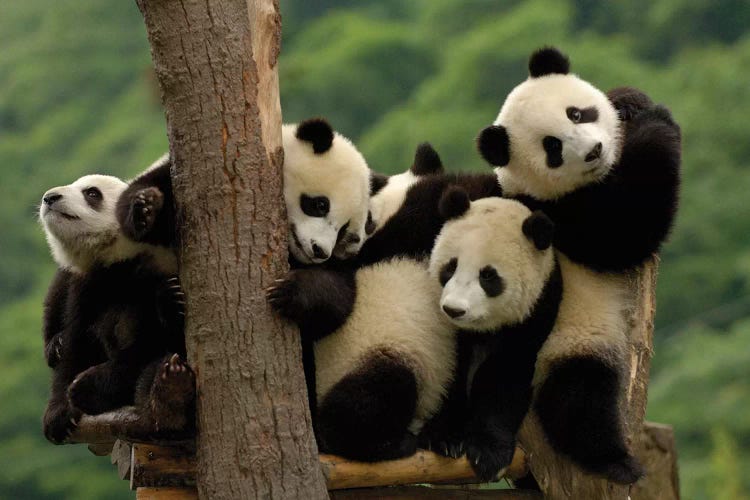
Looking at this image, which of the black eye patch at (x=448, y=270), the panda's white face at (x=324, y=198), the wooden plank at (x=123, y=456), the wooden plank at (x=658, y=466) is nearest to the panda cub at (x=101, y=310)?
the wooden plank at (x=123, y=456)

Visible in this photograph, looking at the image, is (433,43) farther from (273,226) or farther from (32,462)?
(273,226)

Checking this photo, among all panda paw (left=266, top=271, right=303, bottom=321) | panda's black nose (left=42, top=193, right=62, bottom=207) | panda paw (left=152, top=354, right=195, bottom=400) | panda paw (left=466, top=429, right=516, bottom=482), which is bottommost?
panda paw (left=466, top=429, right=516, bottom=482)

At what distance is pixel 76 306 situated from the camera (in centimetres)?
467

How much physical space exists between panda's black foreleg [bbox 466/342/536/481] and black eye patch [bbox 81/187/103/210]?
171cm

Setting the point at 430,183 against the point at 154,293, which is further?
the point at 430,183

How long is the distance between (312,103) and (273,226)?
2149 centimetres

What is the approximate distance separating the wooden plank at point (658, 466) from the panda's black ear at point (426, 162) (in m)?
2.09

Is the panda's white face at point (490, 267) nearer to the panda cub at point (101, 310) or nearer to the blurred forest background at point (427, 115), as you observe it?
the panda cub at point (101, 310)

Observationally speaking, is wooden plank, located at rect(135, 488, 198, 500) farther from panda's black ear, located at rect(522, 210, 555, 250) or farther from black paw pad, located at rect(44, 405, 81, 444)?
panda's black ear, located at rect(522, 210, 555, 250)

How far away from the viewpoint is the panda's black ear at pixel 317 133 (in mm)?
4488

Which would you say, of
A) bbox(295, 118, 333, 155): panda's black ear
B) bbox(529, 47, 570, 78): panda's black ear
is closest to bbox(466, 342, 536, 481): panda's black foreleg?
bbox(295, 118, 333, 155): panda's black ear

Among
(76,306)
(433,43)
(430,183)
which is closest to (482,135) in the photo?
(430,183)

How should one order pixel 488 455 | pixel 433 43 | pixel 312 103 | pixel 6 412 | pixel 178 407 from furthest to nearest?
pixel 433 43
pixel 312 103
pixel 6 412
pixel 488 455
pixel 178 407

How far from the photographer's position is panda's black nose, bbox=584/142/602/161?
14.3ft
